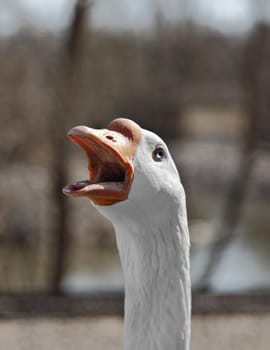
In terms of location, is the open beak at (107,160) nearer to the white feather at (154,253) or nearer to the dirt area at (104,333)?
the white feather at (154,253)

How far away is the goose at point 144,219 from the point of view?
1.53 meters

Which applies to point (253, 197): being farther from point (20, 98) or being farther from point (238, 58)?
point (20, 98)

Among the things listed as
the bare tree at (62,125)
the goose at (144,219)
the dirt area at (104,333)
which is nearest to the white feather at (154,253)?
the goose at (144,219)

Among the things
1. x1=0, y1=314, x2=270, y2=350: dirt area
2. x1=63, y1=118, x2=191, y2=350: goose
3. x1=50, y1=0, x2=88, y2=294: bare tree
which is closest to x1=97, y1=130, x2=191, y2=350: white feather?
x1=63, y1=118, x2=191, y2=350: goose

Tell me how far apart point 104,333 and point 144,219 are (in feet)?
9.05

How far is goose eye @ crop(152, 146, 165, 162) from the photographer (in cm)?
165

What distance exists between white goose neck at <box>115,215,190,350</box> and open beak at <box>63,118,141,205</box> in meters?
0.14

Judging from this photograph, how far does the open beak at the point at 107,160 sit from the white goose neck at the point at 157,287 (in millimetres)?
140

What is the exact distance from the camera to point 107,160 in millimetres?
1565

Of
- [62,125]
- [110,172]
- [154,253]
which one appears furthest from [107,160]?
[62,125]

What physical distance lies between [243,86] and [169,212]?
4.92 meters

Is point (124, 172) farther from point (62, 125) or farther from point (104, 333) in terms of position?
point (62, 125)

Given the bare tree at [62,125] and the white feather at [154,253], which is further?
the bare tree at [62,125]

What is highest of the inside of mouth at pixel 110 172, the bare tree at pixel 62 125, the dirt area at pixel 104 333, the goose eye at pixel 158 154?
the goose eye at pixel 158 154
